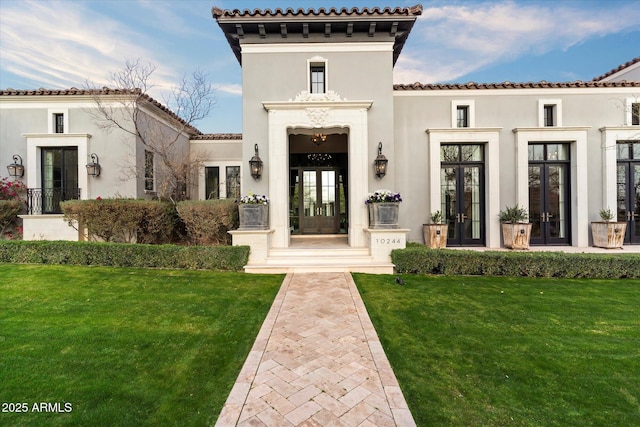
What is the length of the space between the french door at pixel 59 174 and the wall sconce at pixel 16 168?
1.72 feet

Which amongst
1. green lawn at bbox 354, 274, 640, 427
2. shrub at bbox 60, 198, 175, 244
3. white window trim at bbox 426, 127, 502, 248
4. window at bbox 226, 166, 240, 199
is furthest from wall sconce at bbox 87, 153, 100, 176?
white window trim at bbox 426, 127, 502, 248

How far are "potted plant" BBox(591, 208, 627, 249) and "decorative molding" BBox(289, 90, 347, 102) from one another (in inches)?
337

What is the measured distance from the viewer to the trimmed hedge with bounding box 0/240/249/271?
20.2 ft

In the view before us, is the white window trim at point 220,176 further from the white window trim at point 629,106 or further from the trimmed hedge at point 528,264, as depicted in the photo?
the white window trim at point 629,106

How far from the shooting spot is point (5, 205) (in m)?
8.02

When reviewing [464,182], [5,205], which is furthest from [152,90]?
[464,182]

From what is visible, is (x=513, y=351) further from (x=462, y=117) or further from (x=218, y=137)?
(x=218, y=137)

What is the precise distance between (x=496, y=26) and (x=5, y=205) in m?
Answer: 17.2

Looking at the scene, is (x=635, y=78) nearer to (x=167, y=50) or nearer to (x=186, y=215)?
(x=186, y=215)

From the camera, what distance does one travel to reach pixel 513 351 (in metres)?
2.96

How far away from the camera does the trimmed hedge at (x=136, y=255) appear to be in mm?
6158

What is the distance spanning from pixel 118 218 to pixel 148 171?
3.56 metres

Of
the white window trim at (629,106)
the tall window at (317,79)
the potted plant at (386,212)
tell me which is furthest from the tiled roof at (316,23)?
the white window trim at (629,106)

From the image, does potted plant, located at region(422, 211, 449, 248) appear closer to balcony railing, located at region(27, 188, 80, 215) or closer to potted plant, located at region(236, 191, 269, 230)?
potted plant, located at region(236, 191, 269, 230)
